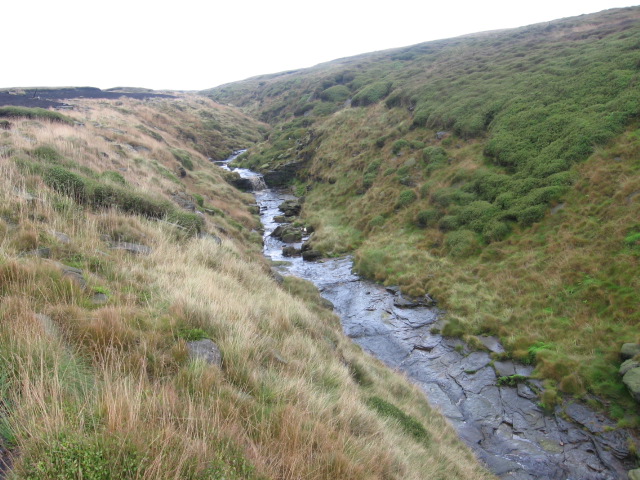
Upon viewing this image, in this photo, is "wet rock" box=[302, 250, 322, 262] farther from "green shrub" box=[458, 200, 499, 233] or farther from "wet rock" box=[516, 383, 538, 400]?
"wet rock" box=[516, 383, 538, 400]

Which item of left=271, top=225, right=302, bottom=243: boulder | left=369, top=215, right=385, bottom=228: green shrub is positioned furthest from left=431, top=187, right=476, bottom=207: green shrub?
left=271, top=225, right=302, bottom=243: boulder

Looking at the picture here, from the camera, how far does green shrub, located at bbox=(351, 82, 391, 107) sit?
42938mm

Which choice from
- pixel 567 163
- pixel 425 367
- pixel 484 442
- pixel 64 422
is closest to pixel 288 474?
pixel 64 422

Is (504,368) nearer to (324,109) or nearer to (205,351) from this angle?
(205,351)

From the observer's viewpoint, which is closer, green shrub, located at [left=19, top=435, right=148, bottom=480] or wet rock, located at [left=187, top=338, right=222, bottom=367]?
green shrub, located at [left=19, top=435, right=148, bottom=480]

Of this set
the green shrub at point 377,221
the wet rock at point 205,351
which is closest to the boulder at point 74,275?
the wet rock at point 205,351

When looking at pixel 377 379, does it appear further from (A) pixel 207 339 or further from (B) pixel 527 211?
(B) pixel 527 211

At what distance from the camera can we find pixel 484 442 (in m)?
9.25

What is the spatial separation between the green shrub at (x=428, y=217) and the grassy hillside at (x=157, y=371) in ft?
38.8

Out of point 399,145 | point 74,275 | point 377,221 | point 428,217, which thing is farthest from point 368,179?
point 74,275

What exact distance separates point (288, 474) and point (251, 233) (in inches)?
822

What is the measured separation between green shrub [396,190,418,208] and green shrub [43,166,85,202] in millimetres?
18170

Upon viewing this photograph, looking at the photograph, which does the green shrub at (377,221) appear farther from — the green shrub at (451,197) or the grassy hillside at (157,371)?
the grassy hillside at (157,371)

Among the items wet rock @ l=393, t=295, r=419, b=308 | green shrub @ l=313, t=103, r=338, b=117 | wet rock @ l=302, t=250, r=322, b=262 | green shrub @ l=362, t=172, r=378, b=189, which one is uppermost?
green shrub @ l=313, t=103, r=338, b=117
